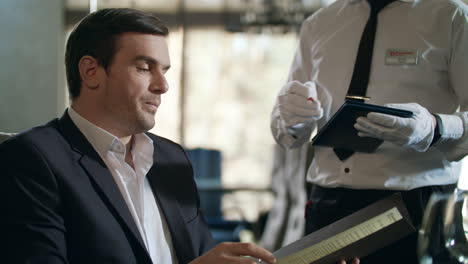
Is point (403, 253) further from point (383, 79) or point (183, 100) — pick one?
point (183, 100)

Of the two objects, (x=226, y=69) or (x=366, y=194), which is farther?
(x=226, y=69)

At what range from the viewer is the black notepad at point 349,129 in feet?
3.54

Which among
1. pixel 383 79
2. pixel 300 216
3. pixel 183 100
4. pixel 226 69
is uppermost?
pixel 383 79

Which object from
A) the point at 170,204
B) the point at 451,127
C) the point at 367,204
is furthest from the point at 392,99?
the point at 170,204

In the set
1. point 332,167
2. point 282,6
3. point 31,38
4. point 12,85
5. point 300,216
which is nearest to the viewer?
point 332,167

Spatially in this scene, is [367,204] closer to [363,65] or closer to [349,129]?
[349,129]

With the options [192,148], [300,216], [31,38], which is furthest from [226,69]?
[31,38]

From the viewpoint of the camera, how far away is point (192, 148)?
4270 millimetres

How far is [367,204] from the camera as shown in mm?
1359

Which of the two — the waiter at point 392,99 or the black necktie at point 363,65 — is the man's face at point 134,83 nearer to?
the waiter at point 392,99

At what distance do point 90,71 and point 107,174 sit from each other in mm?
269

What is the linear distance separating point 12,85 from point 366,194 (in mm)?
1277

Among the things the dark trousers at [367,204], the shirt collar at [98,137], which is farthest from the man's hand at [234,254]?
the dark trousers at [367,204]

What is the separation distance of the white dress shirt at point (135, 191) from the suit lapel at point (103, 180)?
39mm
